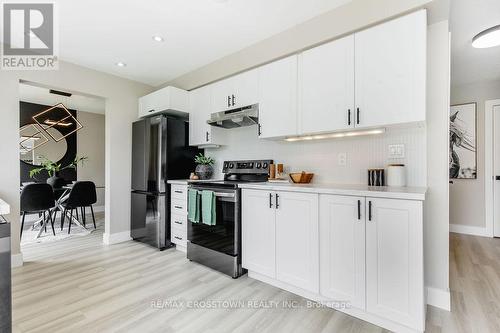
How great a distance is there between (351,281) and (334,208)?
540 millimetres

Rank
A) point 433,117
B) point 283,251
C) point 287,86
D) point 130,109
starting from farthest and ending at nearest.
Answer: point 130,109, point 287,86, point 283,251, point 433,117

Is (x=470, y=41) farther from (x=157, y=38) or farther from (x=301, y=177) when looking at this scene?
(x=157, y=38)

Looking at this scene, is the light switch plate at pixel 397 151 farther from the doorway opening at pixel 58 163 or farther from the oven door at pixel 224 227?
the doorway opening at pixel 58 163

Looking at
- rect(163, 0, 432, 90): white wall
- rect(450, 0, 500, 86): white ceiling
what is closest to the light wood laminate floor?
rect(163, 0, 432, 90): white wall

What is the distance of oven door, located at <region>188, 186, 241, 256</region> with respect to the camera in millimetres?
2475

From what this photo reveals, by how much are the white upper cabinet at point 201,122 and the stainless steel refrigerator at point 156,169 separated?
7.3 inches

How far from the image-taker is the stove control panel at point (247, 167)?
2996 mm

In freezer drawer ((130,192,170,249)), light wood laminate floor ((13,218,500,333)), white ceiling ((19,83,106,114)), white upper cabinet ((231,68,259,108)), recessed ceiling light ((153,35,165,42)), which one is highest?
recessed ceiling light ((153,35,165,42))

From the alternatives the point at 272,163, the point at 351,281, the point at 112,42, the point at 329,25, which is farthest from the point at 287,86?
the point at 112,42

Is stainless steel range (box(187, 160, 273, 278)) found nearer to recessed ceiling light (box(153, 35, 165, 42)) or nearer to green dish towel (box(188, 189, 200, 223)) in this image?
green dish towel (box(188, 189, 200, 223))

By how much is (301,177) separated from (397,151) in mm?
891

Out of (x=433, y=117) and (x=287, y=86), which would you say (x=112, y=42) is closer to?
(x=287, y=86)

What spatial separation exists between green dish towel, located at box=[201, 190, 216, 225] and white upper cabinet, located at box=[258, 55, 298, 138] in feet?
2.86

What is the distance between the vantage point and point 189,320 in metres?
1.79
